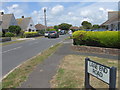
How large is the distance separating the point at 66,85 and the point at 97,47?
20.0 feet

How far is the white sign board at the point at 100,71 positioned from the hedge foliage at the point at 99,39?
607cm

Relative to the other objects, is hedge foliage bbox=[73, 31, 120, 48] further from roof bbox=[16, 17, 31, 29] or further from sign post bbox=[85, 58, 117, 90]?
roof bbox=[16, 17, 31, 29]

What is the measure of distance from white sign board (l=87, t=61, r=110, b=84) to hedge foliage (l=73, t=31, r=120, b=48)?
6071 mm

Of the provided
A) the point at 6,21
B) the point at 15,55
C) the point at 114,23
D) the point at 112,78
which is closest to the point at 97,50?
the point at 15,55

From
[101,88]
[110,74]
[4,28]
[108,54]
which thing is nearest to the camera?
[110,74]

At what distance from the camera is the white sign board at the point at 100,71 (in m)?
3.30

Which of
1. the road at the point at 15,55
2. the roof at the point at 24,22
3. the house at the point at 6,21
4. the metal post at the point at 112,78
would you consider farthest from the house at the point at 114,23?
the roof at the point at 24,22

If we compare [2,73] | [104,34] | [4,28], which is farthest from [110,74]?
[4,28]

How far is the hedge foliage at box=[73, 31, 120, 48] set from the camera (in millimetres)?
9484

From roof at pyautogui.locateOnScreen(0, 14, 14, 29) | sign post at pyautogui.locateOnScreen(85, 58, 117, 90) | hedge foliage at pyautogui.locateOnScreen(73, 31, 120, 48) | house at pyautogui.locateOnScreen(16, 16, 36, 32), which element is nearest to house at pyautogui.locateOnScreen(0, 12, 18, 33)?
roof at pyautogui.locateOnScreen(0, 14, 14, 29)

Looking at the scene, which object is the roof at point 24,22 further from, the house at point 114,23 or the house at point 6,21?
the house at point 114,23

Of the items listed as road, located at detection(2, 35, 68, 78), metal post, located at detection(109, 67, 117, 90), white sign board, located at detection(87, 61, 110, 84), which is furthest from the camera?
road, located at detection(2, 35, 68, 78)

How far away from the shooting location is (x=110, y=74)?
3.15 meters

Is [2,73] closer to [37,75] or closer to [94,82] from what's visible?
[37,75]
